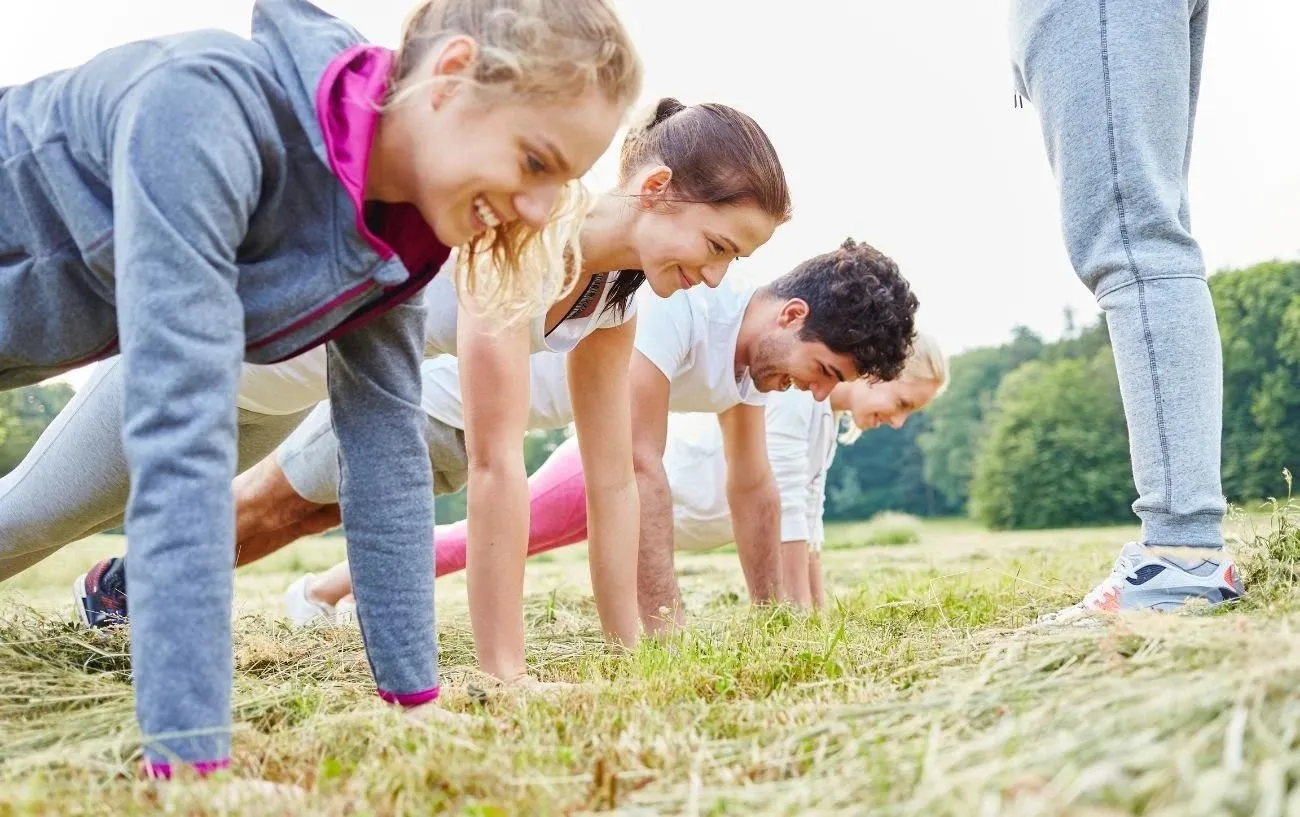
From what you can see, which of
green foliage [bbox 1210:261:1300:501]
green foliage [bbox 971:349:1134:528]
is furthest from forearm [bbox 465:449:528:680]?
green foliage [bbox 971:349:1134:528]

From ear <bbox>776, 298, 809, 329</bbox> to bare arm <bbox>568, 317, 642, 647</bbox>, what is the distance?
42.9 inches

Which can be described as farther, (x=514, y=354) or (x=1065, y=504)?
(x=1065, y=504)

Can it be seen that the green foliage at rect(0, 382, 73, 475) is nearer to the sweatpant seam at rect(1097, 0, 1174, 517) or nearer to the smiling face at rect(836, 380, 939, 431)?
the smiling face at rect(836, 380, 939, 431)

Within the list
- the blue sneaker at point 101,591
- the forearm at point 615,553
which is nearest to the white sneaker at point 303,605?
the blue sneaker at point 101,591

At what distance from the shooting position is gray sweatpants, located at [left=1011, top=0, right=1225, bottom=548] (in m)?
2.38

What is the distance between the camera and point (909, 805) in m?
0.97

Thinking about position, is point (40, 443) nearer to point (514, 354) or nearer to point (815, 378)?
point (514, 354)

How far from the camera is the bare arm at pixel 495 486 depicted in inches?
101

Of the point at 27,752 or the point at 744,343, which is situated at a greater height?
the point at 744,343

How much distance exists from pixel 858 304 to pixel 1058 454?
2421 centimetres

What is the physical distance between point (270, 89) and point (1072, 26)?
1838 mm

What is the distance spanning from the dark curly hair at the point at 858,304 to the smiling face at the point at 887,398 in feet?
4.24

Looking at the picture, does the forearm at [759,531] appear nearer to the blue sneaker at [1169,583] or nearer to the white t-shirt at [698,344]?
the white t-shirt at [698,344]

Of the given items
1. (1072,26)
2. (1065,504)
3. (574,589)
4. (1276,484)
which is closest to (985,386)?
(1065,504)
